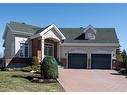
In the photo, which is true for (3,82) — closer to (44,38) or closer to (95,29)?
(44,38)

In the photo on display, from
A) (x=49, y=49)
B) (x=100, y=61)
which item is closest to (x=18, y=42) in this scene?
(x=49, y=49)

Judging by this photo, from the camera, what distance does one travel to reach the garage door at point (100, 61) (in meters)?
37.8

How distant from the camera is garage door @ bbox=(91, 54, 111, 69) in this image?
37781 mm

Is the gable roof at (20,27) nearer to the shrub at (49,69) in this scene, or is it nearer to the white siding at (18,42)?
the white siding at (18,42)

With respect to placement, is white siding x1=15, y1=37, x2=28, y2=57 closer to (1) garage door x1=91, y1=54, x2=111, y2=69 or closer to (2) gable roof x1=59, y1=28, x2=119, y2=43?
(2) gable roof x1=59, y1=28, x2=119, y2=43

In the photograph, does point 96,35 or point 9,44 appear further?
point 96,35

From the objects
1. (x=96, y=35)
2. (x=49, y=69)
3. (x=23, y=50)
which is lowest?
(x=49, y=69)

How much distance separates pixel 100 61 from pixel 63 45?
505cm

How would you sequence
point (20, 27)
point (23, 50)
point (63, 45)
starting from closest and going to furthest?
1. point (23, 50)
2. point (20, 27)
3. point (63, 45)

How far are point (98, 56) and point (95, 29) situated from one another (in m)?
4.43

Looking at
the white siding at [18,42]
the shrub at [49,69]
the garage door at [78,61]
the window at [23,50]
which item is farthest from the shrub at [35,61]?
the shrub at [49,69]

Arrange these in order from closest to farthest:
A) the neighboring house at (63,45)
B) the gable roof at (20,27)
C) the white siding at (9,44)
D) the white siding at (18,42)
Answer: the white siding at (18,42), the neighboring house at (63,45), the gable roof at (20,27), the white siding at (9,44)

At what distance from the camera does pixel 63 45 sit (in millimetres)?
38062

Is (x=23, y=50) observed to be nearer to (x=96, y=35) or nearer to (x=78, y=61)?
(x=78, y=61)
